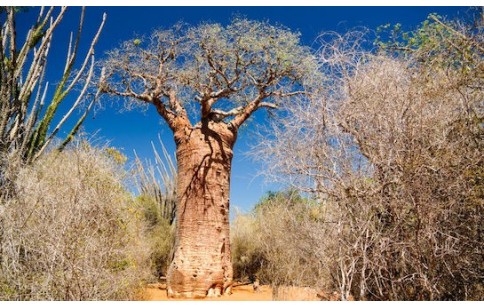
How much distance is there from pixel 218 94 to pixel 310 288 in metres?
3.43

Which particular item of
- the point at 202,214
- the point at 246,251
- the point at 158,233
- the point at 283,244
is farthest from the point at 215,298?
the point at 246,251

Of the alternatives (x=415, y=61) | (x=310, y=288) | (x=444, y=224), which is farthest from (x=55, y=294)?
(x=415, y=61)

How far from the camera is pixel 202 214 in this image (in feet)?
21.6

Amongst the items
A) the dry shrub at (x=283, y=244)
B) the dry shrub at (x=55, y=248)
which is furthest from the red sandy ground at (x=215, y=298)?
the dry shrub at (x=55, y=248)

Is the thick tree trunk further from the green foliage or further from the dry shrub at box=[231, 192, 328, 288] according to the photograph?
the green foliage

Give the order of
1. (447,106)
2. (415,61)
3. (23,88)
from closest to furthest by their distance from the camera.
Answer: (447,106)
(415,61)
(23,88)

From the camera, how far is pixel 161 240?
10266 mm

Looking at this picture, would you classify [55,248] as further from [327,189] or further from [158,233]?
[158,233]

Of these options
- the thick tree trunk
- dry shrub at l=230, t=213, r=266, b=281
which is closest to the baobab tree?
the thick tree trunk

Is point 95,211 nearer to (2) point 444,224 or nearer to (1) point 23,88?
(1) point 23,88

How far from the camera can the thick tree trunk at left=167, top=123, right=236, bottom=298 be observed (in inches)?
249

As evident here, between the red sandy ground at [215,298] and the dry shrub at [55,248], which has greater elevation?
the dry shrub at [55,248]

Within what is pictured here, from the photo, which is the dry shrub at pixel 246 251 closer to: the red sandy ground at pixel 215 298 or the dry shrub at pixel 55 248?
the red sandy ground at pixel 215 298

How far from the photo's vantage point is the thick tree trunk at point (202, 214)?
6.33 metres
